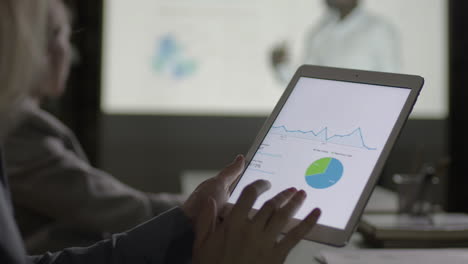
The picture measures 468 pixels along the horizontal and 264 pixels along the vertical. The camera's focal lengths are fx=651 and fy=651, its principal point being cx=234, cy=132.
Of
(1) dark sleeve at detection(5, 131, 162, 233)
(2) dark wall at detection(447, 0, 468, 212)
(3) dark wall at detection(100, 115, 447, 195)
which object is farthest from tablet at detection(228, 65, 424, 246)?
(2) dark wall at detection(447, 0, 468, 212)

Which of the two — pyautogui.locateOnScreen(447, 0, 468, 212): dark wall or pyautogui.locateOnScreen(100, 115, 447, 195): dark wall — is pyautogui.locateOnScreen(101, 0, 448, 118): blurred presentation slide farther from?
pyautogui.locateOnScreen(447, 0, 468, 212): dark wall

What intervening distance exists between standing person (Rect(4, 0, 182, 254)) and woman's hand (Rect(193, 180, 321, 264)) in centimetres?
77

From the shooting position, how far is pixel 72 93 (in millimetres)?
3762

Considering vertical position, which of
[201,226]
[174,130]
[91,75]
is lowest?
[174,130]

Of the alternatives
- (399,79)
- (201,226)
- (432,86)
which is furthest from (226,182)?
(432,86)

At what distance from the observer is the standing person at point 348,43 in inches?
142

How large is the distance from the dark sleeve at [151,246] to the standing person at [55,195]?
0.58m

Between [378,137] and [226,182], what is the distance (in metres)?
0.23

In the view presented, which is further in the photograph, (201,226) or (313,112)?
(313,112)

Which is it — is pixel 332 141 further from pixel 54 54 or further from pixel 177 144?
pixel 177 144

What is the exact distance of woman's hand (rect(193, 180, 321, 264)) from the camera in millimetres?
789

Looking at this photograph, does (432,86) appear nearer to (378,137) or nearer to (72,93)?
(72,93)

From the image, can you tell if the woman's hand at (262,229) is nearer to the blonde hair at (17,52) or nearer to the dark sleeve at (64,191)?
the blonde hair at (17,52)

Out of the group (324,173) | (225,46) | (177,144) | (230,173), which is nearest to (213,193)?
(230,173)
